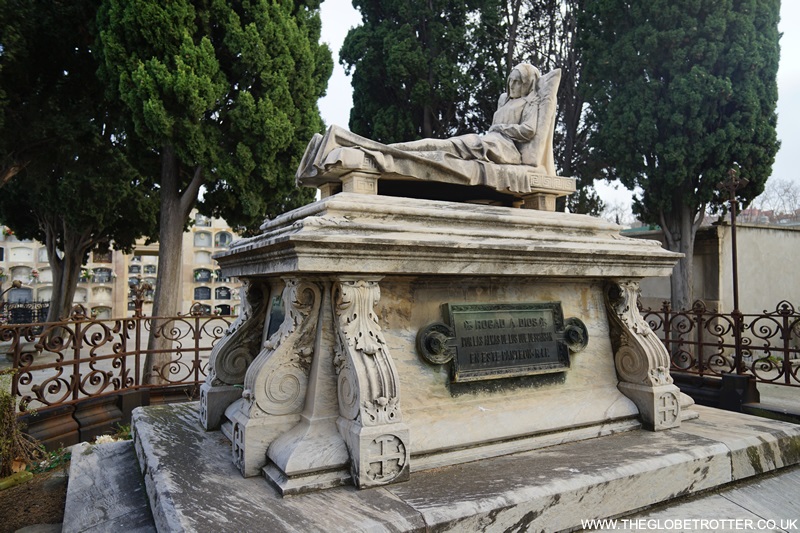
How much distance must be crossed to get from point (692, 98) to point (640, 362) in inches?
339

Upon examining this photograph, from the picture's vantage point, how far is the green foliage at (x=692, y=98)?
32.6ft

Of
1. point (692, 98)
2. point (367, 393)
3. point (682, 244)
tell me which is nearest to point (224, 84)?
point (367, 393)

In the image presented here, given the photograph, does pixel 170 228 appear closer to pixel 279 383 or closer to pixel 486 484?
pixel 279 383

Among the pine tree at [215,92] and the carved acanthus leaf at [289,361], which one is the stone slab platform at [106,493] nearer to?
the carved acanthus leaf at [289,361]

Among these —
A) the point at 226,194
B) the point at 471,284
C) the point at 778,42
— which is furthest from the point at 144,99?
the point at 778,42

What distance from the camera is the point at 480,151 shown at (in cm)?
370

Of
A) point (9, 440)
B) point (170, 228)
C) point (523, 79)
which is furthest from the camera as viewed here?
point (170, 228)

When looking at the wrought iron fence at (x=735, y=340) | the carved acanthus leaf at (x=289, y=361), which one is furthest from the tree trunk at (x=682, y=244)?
the carved acanthus leaf at (x=289, y=361)

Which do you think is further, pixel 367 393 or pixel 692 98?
pixel 692 98

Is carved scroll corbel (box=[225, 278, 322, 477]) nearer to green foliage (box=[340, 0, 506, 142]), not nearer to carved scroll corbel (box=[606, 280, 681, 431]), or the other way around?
carved scroll corbel (box=[606, 280, 681, 431])

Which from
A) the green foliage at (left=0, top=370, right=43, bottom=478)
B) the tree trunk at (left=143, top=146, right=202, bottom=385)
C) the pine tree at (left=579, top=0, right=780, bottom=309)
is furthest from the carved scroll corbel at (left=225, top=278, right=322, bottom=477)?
the pine tree at (left=579, top=0, right=780, bottom=309)

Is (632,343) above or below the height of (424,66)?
below

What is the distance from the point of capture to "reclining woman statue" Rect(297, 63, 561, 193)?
3.24 meters

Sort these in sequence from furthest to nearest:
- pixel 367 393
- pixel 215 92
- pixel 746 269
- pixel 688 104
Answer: pixel 746 269 < pixel 688 104 < pixel 215 92 < pixel 367 393
